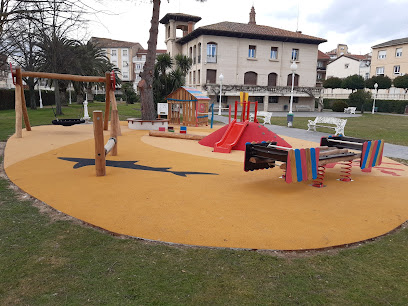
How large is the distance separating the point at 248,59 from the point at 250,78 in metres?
2.59

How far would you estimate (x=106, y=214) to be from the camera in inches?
199

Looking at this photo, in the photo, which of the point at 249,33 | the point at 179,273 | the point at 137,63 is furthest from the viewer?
the point at 137,63

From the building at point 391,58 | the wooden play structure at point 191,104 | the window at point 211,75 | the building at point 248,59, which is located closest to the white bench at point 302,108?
the building at point 248,59

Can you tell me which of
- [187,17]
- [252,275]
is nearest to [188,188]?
[252,275]

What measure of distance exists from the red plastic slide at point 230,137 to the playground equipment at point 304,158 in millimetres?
3691

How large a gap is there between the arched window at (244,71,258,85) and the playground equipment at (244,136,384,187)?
126ft

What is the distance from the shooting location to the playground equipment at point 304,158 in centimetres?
611

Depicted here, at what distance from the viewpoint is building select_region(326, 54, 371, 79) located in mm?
69625

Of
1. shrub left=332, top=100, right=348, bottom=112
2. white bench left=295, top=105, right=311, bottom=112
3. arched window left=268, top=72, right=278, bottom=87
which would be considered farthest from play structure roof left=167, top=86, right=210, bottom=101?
shrub left=332, top=100, right=348, bottom=112

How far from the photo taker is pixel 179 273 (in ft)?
11.1

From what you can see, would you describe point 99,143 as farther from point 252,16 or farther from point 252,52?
point 252,16

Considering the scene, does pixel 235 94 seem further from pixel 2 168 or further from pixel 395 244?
pixel 395 244

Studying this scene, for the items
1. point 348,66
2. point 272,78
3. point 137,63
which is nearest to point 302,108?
point 272,78

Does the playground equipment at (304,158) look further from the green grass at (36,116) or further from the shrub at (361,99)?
the shrub at (361,99)
